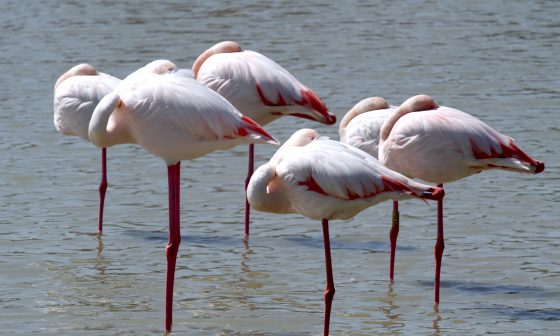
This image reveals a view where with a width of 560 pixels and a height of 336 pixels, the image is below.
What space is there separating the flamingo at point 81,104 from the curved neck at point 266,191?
239 centimetres

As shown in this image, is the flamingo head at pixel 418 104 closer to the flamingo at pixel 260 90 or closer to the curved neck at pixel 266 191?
the flamingo at pixel 260 90

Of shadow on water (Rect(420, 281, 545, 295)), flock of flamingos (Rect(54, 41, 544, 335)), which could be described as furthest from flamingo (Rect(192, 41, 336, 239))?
shadow on water (Rect(420, 281, 545, 295))

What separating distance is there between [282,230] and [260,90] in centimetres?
96

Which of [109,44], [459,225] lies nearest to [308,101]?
[459,225]

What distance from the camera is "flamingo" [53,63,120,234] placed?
8398 millimetres

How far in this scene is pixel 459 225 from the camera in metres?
8.22

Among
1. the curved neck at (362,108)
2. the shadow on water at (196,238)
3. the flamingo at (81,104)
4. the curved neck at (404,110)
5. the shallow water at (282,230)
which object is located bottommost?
the shadow on water at (196,238)

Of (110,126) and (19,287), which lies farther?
(19,287)

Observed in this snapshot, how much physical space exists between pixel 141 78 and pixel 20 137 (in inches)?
179

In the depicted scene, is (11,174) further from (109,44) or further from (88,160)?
(109,44)

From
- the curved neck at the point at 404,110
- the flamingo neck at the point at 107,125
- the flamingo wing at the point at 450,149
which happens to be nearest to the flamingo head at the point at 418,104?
the curved neck at the point at 404,110

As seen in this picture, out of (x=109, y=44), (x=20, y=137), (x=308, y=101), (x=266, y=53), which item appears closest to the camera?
(x=308, y=101)

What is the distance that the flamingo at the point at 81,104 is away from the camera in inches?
331

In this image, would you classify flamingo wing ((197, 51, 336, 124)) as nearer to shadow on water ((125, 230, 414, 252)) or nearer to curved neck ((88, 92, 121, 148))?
shadow on water ((125, 230, 414, 252))
